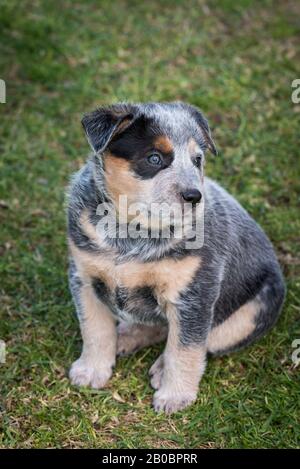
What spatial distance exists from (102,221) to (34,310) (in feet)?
5.16

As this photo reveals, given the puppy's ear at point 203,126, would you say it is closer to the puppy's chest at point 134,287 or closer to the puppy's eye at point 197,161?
the puppy's eye at point 197,161

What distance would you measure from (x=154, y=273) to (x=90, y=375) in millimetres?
1178

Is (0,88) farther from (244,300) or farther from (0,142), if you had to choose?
(244,300)

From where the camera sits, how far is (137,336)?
6012mm

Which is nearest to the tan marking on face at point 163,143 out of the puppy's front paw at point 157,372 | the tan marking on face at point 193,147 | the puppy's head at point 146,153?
the puppy's head at point 146,153

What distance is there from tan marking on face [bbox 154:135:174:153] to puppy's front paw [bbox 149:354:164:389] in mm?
1813

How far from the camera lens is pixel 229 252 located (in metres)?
5.56

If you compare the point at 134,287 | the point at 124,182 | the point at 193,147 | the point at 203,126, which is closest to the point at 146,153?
the point at 124,182

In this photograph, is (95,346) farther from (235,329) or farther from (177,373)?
(235,329)

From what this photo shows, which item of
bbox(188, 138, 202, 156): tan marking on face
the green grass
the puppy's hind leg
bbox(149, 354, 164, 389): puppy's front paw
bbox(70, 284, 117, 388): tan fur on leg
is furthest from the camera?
the puppy's hind leg

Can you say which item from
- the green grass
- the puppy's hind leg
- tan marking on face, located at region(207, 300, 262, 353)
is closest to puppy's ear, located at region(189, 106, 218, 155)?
tan marking on face, located at region(207, 300, 262, 353)

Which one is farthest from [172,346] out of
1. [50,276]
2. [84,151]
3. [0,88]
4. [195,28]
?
[195,28]

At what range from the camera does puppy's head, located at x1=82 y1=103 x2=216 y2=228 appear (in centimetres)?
474

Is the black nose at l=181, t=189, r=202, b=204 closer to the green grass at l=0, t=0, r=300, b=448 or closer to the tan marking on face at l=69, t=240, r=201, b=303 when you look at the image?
the tan marking on face at l=69, t=240, r=201, b=303
